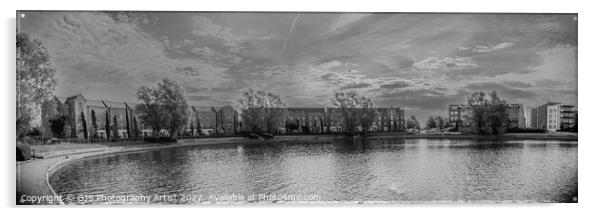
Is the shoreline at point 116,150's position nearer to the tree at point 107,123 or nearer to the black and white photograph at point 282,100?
the black and white photograph at point 282,100

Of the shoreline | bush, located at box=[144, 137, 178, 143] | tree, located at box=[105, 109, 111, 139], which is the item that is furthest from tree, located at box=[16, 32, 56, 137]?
bush, located at box=[144, 137, 178, 143]

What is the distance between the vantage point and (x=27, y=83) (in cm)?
680

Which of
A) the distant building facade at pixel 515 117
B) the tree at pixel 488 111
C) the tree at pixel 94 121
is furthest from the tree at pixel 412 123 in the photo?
the tree at pixel 94 121

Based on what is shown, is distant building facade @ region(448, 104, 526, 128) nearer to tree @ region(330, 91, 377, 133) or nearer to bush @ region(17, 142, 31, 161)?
tree @ region(330, 91, 377, 133)

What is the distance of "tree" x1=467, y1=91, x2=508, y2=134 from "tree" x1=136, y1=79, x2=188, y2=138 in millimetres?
4889

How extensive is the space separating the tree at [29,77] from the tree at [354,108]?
464 cm

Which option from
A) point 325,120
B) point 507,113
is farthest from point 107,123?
point 507,113

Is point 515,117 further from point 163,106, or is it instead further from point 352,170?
point 163,106

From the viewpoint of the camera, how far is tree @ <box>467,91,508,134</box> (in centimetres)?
734

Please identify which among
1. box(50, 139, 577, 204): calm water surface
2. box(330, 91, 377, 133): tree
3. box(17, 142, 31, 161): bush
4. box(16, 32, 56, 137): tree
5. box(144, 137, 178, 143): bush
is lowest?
box(50, 139, 577, 204): calm water surface

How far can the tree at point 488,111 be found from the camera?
7344 mm
